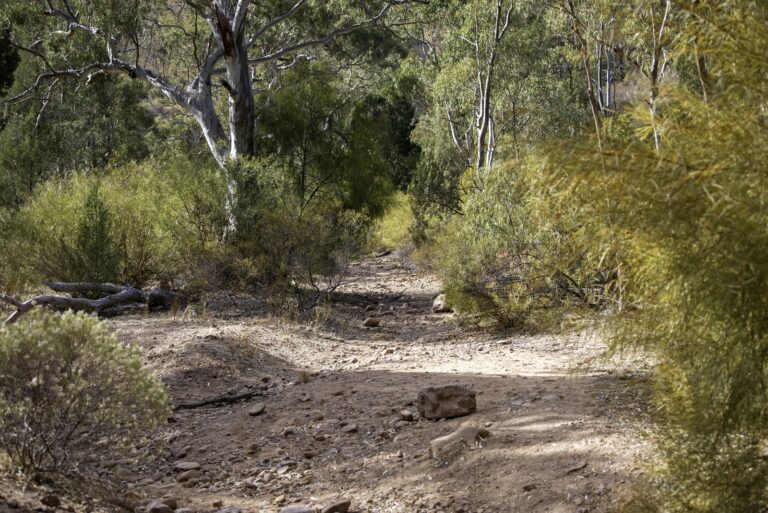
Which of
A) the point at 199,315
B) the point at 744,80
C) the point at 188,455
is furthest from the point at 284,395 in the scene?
the point at 744,80

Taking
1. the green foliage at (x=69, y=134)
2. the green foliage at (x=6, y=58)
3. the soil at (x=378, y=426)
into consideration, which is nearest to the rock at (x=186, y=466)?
the soil at (x=378, y=426)

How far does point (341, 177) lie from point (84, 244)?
570 cm

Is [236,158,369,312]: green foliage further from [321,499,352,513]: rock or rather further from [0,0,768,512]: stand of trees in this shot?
[321,499,352,513]: rock

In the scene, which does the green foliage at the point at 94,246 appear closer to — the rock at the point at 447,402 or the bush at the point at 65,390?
the rock at the point at 447,402

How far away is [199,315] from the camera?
37.7ft

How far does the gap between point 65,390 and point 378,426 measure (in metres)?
2.49

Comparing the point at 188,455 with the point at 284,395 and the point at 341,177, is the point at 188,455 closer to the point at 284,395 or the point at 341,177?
the point at 284,395

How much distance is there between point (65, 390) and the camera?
4.64 meters

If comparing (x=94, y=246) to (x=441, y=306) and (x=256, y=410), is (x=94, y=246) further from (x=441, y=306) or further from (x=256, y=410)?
(x=256, y=410)

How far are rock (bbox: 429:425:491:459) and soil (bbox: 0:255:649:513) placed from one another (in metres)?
0.05

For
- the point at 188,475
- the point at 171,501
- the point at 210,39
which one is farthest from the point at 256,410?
the point at 210,39

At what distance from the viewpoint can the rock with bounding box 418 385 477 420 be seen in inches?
240

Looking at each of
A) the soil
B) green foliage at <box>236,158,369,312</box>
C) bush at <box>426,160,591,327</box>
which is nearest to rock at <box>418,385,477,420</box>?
the soil

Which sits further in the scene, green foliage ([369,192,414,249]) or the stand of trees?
green foliage ([369,192,414,249])
